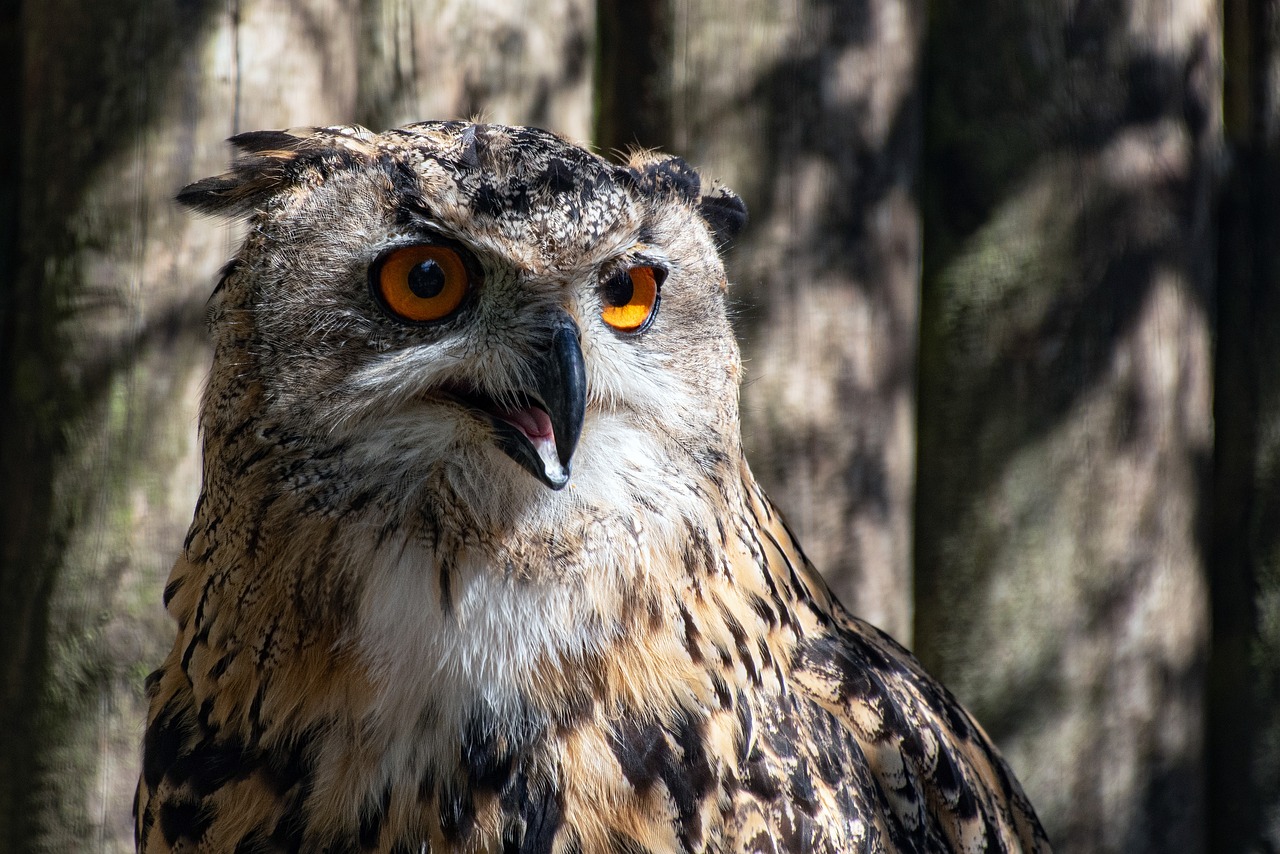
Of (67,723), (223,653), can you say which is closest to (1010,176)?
(223,653)

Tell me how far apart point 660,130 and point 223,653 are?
4.70ft

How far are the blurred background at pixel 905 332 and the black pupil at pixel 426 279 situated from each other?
995mm

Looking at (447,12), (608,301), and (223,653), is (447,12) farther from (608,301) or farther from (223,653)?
(223,653)

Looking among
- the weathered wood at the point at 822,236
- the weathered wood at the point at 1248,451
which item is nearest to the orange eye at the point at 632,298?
the weathered wood at the point at 822,236

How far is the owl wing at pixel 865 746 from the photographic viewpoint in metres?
1.64

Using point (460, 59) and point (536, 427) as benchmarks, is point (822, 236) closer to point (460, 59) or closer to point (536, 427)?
A: point (460, 59)

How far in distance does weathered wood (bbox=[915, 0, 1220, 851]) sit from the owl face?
123 cm

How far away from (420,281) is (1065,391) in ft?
5.50

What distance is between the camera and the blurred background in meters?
2.31

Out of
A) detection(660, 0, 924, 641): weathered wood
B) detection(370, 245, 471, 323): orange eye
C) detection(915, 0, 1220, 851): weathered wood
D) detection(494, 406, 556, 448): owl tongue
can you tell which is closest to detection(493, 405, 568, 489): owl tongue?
detection(494, 406, 556, 448): owl tongue

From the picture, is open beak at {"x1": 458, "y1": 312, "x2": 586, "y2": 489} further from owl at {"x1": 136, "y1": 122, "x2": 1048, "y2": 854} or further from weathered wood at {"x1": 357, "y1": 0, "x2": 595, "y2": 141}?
weathered wood at {"x1": 357, "y1": 0, "x2": 595, "y2": 141}

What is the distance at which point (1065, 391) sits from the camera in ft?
8.60

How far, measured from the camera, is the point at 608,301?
1586mm

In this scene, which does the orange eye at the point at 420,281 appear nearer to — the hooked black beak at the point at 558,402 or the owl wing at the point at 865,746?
the hooked black beak at the point at 558,402
